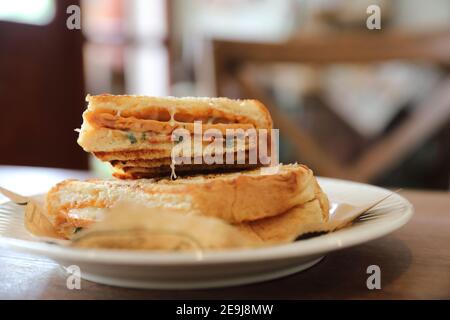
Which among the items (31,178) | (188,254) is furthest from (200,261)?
(31,178)

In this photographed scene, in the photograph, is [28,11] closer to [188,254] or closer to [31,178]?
[31,178]

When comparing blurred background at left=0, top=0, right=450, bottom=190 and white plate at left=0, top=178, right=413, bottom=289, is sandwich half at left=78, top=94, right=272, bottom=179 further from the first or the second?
blurred background at left=0, top=0, right=450, bottom=190

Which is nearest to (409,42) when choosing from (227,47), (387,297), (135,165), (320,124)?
(227,47)

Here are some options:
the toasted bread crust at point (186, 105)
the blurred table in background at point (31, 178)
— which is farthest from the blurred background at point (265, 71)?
the toasted bread crust at point (186, 105)

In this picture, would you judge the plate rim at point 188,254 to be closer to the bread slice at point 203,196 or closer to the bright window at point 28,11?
the bread slice at point 203,196

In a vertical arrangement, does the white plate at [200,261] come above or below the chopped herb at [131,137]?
below

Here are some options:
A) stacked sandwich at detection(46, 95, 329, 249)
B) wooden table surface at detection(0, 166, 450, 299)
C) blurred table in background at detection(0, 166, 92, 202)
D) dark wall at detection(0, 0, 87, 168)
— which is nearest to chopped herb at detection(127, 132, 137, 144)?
stacked sandwich at detection(46, 95, 329, 249)
